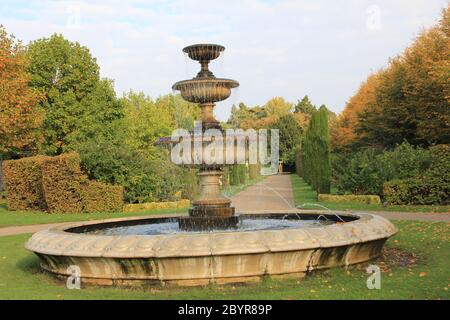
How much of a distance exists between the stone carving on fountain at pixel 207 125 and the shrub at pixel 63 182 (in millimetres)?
11988

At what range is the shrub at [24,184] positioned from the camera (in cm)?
2273

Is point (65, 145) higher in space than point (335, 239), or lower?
higher

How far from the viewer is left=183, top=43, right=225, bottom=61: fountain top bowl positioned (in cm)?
969

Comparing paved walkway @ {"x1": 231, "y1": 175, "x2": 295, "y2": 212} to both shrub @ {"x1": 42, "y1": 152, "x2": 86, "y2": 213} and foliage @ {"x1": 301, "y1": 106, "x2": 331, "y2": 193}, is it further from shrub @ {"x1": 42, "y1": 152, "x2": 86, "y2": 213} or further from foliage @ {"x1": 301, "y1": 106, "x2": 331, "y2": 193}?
shrub @ {"x1": 42, "y1": 152, "x2": 86, "y2": 213}

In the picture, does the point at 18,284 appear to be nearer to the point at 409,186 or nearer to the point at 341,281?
the point at 341,281

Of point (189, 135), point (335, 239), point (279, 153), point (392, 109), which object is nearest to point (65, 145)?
point (392, 109)

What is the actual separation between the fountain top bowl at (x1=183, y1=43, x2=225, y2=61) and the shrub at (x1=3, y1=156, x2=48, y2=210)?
48.7 ft

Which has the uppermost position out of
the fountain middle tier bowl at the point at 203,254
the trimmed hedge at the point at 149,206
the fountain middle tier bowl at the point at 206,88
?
the fountain middle tier bowl at the point at 206,88

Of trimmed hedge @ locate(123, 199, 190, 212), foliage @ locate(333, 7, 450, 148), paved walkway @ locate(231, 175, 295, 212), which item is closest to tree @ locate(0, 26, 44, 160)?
trimmed hedge @ locate(123, 199, 190, 212)

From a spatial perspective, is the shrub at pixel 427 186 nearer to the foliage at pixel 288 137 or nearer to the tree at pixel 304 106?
the foliage at pixel 288 137

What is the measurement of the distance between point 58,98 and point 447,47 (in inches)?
1051

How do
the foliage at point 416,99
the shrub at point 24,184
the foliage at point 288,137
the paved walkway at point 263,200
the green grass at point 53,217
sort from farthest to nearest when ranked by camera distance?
1. the foliage at point 288,137
2. the foliage at point 416,99
3. the shrub at point 24,184
4. the paved walkway at point 263,200
5. the green grass at point 53,217

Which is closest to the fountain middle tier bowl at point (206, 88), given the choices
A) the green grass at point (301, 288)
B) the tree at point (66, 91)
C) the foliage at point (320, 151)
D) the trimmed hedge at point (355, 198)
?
the green grass at point (301, 288)
